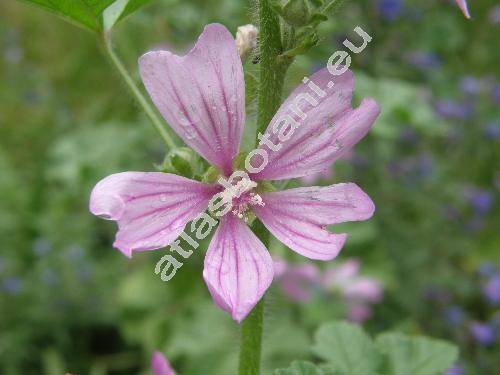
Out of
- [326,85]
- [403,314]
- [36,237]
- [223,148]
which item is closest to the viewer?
[326,85]

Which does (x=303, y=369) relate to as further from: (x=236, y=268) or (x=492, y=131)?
(x=492, y=131)

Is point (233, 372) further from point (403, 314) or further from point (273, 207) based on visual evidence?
point (273, 207)

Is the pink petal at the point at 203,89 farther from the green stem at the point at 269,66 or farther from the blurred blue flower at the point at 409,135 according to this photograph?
the blurred blue flower at the point at 409,135

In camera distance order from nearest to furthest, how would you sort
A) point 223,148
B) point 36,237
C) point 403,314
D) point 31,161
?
point 223,148
point 403,314
point 36,237
point 31,161

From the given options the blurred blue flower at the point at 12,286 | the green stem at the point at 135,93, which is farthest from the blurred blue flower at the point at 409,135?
the green stem at the point at 135,93

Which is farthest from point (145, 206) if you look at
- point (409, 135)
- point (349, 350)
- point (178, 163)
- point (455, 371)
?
point (409, 135)

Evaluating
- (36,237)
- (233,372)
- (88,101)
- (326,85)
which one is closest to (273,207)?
(326,85)

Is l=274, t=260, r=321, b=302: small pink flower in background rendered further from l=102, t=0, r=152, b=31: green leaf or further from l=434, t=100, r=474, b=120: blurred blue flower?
l=102, t=0, r=152, b=31: green leaf
